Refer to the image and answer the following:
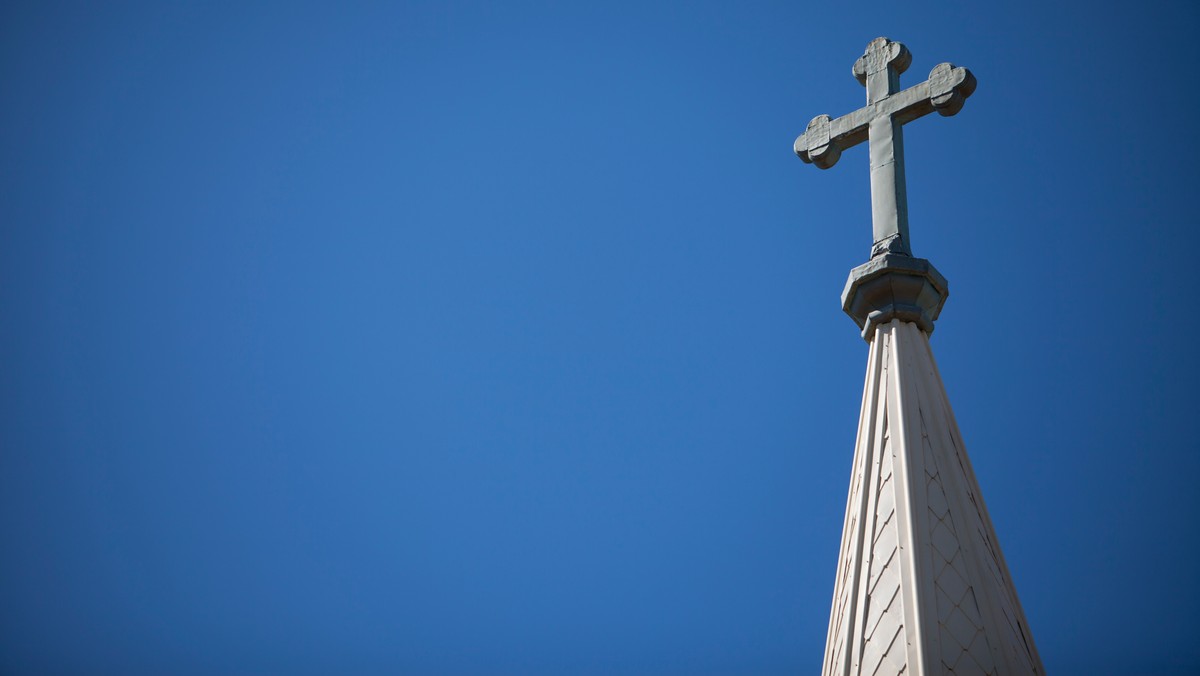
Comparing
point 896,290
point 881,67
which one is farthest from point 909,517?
point 881,67

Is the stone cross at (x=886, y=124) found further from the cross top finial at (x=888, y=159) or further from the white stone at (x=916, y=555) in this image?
the white stone at (x=916, y=555)

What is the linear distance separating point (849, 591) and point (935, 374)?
5.44 ft

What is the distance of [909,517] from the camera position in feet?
23.1

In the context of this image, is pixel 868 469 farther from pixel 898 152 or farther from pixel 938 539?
pixel 898 152

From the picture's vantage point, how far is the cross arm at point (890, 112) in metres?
9.13

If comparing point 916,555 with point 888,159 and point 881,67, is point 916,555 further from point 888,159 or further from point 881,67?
point 881,67

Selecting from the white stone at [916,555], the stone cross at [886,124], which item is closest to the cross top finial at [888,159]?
the stone cross at [886,124]

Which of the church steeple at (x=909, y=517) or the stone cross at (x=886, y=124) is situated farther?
the stone cross at (x=886, y=124)

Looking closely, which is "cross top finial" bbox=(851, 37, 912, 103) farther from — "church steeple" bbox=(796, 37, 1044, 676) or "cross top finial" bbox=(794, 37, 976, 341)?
"church steeple" bbox=(796, 37, 1044, 676)

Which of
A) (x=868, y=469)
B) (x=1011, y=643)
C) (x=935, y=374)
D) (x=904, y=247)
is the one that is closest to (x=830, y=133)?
(x=904, y=247)

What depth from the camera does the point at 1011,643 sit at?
6652 mm

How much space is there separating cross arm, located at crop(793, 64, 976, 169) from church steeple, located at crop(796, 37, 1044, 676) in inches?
1.2

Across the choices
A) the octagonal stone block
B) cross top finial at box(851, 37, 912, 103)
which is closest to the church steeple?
the octagonal stone block

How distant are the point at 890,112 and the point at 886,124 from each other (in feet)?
0.33
